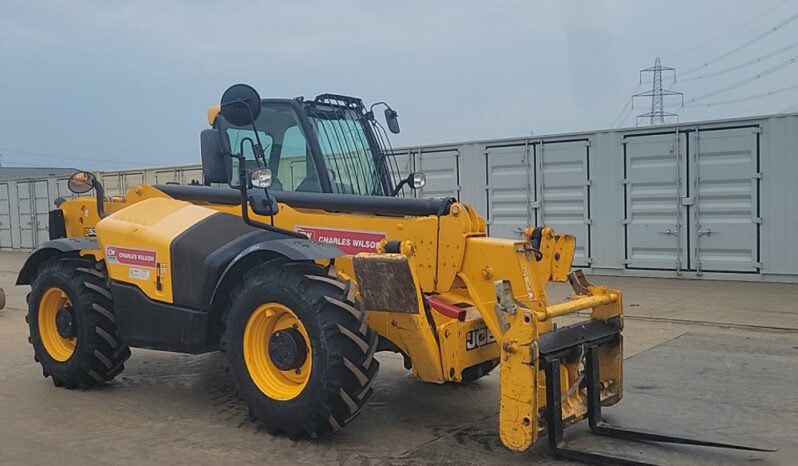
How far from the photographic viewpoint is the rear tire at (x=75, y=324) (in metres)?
6.04

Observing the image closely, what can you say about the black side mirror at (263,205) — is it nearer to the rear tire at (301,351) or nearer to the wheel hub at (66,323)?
the rear tire at (301,351)

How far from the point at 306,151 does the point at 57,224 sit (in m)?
2.91

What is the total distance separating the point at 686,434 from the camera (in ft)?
16.2

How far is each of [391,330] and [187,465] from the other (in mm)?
1445

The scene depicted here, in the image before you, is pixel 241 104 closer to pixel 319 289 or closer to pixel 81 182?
pixel 319 289

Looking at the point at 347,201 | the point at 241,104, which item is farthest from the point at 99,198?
the point at 347,201

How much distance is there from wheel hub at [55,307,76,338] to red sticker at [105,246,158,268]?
65cm

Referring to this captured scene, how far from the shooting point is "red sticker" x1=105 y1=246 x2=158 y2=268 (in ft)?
18.4

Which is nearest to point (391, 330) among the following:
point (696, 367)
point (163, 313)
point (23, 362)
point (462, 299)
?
point (462, 299)

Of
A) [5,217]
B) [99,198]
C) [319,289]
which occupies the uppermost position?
[99,198]

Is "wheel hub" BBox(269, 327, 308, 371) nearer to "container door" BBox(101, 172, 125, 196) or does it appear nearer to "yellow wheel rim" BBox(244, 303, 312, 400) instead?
"yellow wheel rim" BBox(244, 303, 312, 400)

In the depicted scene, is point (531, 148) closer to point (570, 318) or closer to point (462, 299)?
point (570, 318)

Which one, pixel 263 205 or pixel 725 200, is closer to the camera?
pixel 263 205

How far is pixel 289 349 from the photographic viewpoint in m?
4.70
